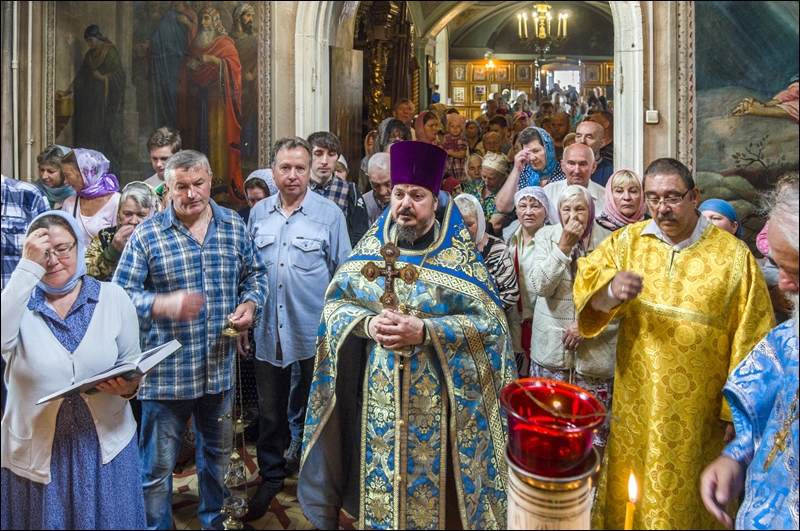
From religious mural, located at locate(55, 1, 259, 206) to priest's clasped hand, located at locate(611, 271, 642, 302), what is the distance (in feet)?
14.8

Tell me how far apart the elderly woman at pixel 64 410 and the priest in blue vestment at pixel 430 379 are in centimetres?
78

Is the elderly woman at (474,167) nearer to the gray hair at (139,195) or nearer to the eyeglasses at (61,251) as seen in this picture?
the gray hair at (139,195)

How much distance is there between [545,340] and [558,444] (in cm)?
212

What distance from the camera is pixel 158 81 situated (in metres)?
5.82

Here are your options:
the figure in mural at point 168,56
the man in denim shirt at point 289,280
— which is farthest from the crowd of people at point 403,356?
the figure in mural at point 168,56

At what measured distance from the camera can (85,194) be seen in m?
4.20

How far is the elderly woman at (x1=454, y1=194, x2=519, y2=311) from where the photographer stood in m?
3.44

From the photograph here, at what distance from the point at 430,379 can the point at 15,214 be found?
190 centimetres

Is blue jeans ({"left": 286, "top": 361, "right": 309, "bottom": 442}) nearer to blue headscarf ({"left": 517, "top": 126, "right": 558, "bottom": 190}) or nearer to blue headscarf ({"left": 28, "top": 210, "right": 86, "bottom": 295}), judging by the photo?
blue headscarf ({"left": 28, "top": 210, "right": 86, "bottom": 295})

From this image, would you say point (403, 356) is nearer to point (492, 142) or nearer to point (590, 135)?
point (590, 135)

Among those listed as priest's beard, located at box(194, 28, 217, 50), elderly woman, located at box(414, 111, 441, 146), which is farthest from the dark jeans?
priest's beard, located at box(194, 28, 217, 50)

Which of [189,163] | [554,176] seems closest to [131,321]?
[189,163]

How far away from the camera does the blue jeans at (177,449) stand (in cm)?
290

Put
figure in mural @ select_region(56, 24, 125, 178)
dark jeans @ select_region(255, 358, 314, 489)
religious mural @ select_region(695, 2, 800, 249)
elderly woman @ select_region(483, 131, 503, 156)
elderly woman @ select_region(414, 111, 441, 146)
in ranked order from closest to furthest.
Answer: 1. dark jeans @ select_region(255, 358, 314, 489)
2. religious mural @ select_region(695, 2, 800, 249)
3. figure in mural @ select_region(56, 24, 125, 178)
4. elderly woman @ select_region(414, 111, 441, 146)
5. elderly woman @ select_region(483, 131, 503, 156)
